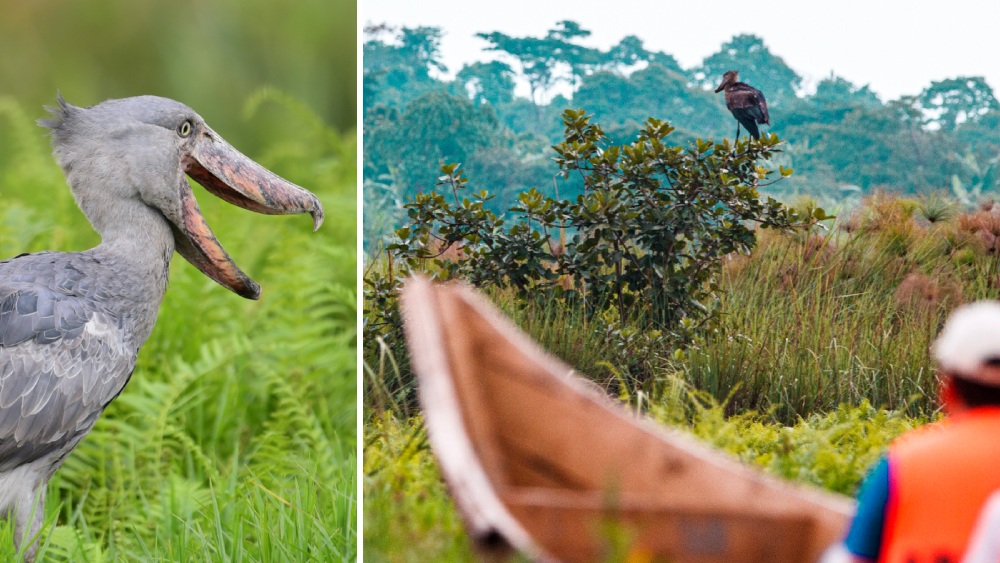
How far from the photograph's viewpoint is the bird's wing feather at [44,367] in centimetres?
286

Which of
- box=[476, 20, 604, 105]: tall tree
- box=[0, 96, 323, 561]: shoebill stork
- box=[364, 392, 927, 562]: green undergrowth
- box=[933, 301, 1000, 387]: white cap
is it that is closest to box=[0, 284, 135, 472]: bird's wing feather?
box=[0, 96, 323, 561]: shoebill stork

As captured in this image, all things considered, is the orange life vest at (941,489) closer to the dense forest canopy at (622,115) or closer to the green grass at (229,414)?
the green grass at (229,414)

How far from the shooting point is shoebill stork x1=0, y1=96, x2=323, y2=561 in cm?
288

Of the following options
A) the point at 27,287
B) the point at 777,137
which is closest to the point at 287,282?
the point at 27,287

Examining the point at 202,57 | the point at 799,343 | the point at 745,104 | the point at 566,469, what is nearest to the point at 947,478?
the point at 566,469

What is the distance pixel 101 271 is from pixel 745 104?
216 cm

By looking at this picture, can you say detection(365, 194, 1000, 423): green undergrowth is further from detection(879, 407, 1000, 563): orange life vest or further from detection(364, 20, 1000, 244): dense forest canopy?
detection(879, 407, 1000, 563): orange life vest

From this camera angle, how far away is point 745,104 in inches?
150

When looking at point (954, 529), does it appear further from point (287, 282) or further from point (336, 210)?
point (336, 210)

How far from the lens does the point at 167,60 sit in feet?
23.1

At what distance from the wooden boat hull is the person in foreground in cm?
29

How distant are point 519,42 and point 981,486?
2.58m

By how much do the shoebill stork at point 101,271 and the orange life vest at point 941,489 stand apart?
1.97 meters

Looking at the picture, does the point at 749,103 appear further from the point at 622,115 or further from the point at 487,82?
the point at 487,82
